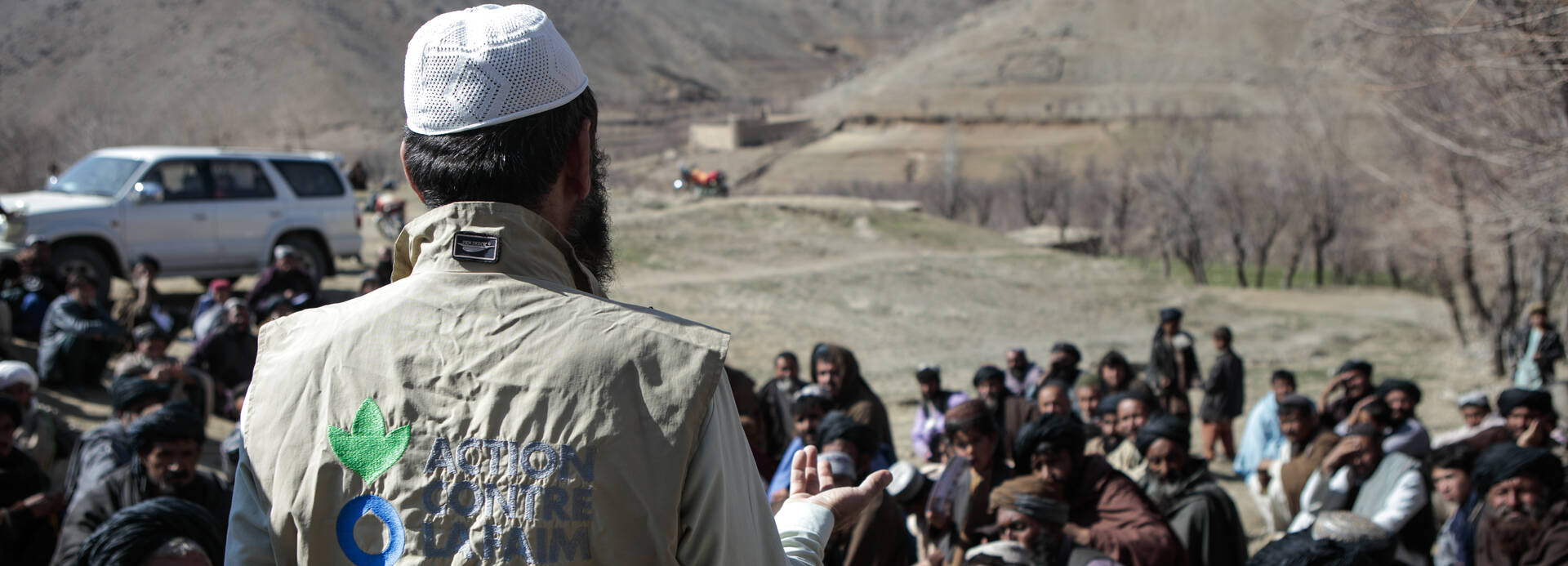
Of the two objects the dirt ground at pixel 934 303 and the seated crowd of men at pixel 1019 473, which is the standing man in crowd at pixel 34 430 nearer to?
the seated crowd of men at pixel 1019 473

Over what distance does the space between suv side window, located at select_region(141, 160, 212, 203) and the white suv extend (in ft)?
0.04

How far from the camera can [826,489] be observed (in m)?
1.70

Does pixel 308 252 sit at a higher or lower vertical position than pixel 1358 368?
higher

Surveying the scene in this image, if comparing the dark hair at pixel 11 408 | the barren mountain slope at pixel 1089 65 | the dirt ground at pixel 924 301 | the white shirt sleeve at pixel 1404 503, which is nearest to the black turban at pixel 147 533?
the dark hair at pixel 11 408

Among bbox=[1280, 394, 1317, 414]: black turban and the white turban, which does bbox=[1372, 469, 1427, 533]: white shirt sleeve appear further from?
the white turban

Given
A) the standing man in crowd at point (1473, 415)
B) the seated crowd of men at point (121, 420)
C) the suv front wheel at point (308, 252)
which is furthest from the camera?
the suv front wheel at point (308, 252)

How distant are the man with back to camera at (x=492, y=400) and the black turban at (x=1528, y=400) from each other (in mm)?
6668

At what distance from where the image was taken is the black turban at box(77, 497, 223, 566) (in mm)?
3285

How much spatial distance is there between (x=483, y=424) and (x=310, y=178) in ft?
42.7

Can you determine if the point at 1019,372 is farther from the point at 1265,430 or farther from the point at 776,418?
the point at 776,418

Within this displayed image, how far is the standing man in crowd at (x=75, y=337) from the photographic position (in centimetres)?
870

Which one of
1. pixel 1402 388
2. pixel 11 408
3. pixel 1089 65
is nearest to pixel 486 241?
pixel 11 408

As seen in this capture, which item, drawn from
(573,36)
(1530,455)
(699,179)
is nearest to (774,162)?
(573,36)

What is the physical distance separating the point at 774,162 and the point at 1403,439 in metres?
58.5
